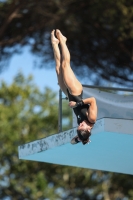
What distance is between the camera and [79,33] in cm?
2358

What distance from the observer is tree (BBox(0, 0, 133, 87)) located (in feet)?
73.4

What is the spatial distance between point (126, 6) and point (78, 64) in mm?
3017

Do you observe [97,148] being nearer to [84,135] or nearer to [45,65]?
[84,135]

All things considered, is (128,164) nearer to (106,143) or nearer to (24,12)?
(106,143)

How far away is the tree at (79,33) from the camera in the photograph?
22.4 meters

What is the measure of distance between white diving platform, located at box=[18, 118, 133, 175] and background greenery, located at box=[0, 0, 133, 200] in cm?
916

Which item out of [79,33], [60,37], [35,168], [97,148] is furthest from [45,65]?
[60,37]

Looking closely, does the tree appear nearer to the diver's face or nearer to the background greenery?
the background greenery

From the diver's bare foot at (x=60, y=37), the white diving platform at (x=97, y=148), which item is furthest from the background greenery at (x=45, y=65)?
the diver's bare foot at (x=60, y=37)

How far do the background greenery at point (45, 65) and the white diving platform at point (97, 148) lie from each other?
9157mm

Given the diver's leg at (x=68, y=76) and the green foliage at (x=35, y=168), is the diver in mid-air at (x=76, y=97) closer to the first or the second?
the diver's leg at (x=68, y=76)

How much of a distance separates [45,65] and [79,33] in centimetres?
169

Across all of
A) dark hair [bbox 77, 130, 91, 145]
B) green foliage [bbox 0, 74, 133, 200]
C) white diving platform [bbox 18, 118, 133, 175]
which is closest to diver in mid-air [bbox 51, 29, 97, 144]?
Result: dark hair [bbox 77, 130, 91, 145]

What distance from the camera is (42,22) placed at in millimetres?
23250
